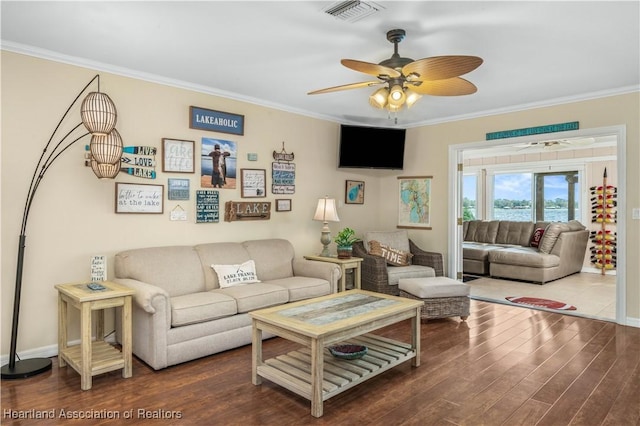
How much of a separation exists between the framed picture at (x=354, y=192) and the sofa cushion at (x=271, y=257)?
152cm

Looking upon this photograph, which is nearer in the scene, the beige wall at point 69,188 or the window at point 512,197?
the beige wall at point 69,188

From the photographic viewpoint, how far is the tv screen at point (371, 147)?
571 cm

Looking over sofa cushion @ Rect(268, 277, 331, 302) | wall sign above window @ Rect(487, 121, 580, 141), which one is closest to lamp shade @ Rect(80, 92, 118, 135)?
sofa cushion @ Rect(268, 277, 331, 302)

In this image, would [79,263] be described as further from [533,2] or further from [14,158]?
[533,2]

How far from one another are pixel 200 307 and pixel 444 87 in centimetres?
254

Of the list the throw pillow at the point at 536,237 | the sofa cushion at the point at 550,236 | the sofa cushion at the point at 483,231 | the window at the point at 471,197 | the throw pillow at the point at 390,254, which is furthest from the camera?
the window at the point at 471,197

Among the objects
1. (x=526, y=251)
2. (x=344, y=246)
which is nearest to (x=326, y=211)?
(x=344, y=246)

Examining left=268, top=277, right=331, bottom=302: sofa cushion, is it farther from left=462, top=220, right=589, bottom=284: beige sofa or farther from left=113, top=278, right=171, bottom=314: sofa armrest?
left=462, top=220, right=589, bottom=284: beige sofa

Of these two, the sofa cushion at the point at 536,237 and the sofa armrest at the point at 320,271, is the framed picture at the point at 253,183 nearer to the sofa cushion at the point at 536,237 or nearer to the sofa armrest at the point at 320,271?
the sofa armrest at the point at 320,271

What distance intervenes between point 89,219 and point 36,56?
1366 millimetres

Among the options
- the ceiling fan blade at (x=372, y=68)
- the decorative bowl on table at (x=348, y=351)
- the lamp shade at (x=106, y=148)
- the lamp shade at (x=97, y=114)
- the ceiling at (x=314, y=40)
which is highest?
the ceiling at (x=314, y=40)

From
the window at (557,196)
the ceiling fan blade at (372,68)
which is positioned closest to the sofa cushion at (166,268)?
the ceiling fan blade at (372,68)

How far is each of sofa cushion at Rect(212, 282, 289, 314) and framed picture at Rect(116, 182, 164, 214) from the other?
1039 mm

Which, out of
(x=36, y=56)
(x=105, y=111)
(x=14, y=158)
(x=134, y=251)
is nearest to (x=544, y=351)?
(x=134, y=251)
